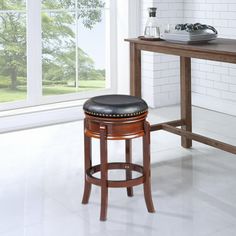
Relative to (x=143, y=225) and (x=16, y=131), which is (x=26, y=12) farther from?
(x=143, y=225)

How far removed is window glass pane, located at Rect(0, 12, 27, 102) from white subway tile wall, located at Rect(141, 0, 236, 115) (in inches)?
53.2

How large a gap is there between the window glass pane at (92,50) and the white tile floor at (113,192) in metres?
1.51

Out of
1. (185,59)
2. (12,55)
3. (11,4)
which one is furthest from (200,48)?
(12,55)

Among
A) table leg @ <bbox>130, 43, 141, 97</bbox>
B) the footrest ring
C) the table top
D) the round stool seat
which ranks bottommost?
the footrest ring

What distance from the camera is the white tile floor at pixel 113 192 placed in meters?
2.99

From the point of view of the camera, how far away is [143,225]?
3.00 meters

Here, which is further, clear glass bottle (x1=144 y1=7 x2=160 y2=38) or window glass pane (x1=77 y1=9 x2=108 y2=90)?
window glass pane (x1=77 y1=9 x2=108 y2=90)

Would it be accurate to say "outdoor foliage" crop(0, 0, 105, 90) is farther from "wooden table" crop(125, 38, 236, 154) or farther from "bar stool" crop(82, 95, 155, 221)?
"bar stool" crop(82, 95, 155, 221)

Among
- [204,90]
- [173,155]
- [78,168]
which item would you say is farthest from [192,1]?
[78,168]

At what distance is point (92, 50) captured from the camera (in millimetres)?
6254

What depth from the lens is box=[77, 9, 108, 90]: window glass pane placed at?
19.9 feet

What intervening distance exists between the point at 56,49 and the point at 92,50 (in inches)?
16.2

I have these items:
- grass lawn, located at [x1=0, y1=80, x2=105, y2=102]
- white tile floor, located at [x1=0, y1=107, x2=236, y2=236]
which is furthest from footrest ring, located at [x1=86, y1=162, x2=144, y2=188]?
grass lawn, located at [x1=0, y1=80, x2=105, y2=102]

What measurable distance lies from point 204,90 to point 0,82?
2430mm
